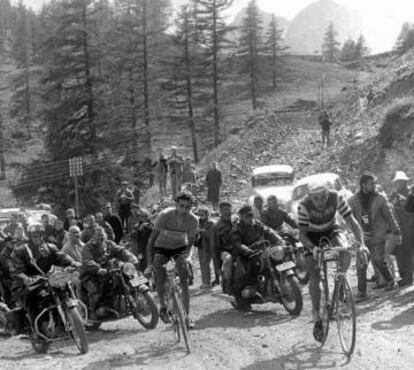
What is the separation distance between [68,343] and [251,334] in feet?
9.33

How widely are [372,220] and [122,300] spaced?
4284 mm

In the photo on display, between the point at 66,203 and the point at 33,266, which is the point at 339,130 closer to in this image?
the point at 66,203

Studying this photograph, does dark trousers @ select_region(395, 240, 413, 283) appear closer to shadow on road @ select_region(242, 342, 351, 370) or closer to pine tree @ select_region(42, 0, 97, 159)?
shadow on road @ select_region(242, 342, 351, 370)

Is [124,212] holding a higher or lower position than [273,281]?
higher

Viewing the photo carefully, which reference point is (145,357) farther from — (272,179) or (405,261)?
(272,179)

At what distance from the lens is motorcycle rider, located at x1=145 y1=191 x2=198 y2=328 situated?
1010cm

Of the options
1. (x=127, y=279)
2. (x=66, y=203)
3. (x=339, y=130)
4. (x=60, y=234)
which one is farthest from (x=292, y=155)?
(x=127, y=279)

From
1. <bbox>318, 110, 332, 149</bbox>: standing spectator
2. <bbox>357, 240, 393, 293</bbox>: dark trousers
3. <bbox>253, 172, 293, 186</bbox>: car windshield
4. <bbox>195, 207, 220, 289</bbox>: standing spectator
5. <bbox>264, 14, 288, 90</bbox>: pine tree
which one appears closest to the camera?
<bbox>357, 240, 393, 293</bbox>: dark trousers

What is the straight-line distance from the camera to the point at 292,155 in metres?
38.2

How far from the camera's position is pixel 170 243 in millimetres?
10227

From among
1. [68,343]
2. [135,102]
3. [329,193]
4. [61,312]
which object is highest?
[135,102]

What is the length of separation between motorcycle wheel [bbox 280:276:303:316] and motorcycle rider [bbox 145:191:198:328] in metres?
1.62

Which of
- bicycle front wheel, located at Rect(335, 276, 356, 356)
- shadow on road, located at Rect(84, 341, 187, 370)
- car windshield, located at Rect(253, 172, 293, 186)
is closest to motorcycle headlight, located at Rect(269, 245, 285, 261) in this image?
shadow on road, located at Rect(84, 341, 187, 370)

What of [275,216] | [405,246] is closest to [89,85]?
[275,216]
